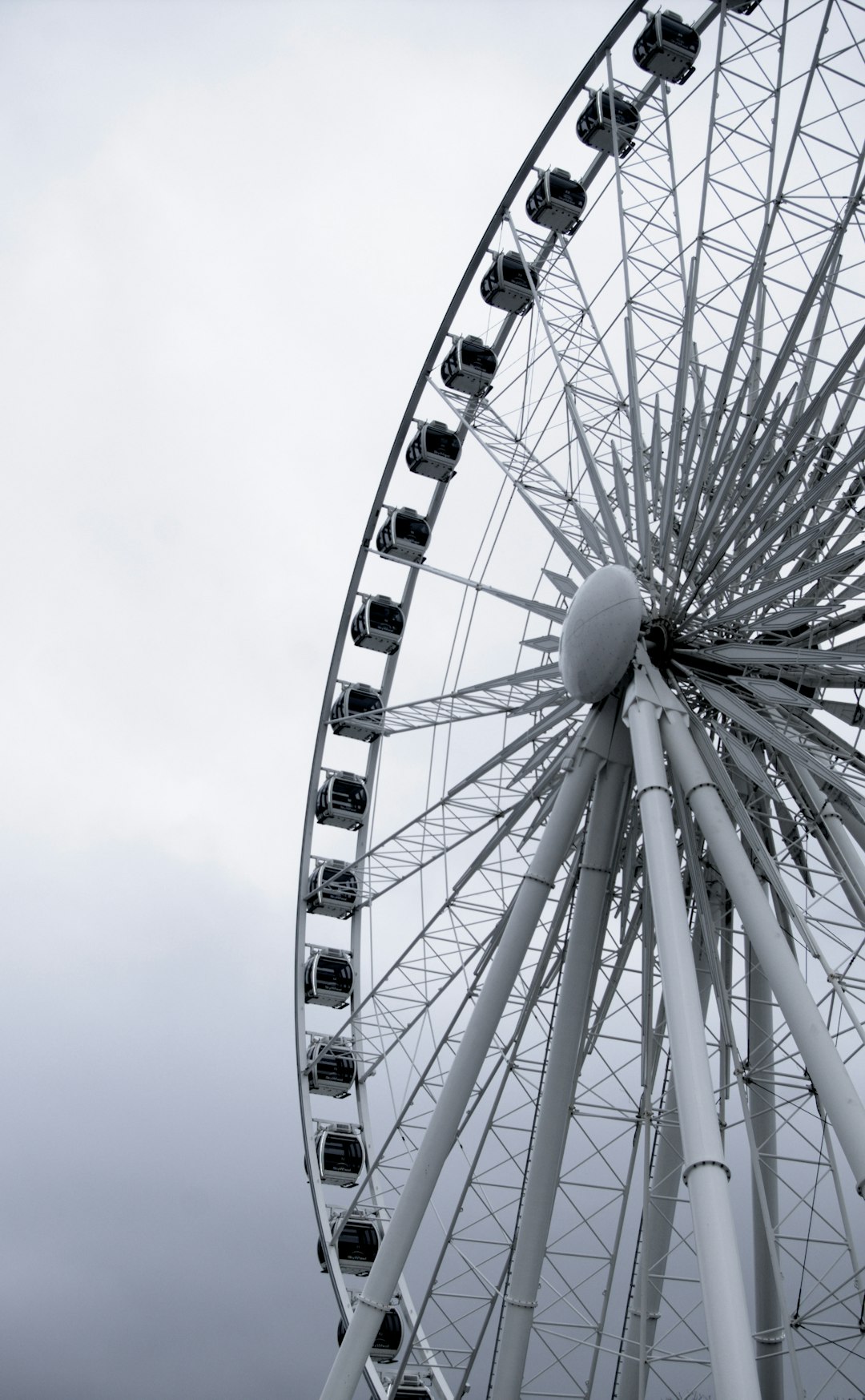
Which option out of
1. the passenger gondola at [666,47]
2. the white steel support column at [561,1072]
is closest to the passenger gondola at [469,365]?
the passenger gondola at [666,47]

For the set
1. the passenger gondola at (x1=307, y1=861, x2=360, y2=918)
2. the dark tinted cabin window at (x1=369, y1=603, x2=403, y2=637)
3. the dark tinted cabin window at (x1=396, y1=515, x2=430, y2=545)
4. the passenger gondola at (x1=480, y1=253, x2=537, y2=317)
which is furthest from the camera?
the dark tinted cabin window at (x1=369, y1=603, x2=403, y2=637)

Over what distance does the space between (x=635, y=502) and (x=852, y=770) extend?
374 cm

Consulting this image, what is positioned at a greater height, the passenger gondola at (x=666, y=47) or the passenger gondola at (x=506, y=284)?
the passenger gondola at (x=666, y=47)

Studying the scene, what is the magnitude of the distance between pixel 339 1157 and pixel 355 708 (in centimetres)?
728

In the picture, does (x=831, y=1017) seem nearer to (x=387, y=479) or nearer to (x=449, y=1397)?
(x=449, y=1397)

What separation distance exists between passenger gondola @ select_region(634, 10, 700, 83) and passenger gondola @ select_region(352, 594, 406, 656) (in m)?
9.50

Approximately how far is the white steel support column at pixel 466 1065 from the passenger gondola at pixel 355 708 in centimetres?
924

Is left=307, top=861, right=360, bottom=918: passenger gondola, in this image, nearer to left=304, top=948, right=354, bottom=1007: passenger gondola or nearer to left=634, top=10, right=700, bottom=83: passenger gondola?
left=304, top=948, right=354, bottom=1007: passenger gondola

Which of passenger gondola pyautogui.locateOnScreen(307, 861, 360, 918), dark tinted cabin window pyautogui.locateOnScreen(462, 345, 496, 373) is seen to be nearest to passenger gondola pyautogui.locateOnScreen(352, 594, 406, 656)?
passenger gondola pyautogui.locateOnScreen(307, 861, 360, 918)

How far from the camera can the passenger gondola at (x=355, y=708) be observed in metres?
25.0

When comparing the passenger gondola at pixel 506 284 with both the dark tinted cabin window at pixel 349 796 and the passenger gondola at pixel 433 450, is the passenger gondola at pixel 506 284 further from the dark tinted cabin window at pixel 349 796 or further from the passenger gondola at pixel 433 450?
the dark tinted cabin window at pixel 349 796

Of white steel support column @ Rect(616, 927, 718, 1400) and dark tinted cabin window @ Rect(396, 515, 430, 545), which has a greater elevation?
dark tinted cabin window @ Rect(396, 515, 430, 545)

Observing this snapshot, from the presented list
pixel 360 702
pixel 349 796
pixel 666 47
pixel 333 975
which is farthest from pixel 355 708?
pixel 666 47

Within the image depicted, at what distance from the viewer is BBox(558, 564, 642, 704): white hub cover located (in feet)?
49.2
